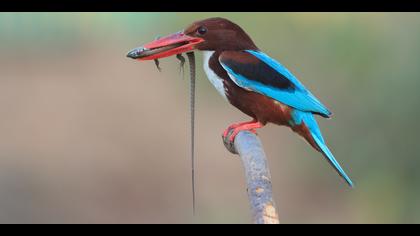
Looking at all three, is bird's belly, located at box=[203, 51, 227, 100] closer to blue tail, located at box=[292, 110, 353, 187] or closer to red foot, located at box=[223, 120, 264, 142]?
red foot, located at box=[223, 120, 264, 142]

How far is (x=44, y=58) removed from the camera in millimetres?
7555

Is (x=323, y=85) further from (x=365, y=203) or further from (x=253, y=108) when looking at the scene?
(x=253, y=108)

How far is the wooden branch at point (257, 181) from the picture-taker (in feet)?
6.31

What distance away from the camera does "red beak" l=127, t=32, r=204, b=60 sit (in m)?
2.79

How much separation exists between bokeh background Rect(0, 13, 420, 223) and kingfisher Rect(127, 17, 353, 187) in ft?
8.33

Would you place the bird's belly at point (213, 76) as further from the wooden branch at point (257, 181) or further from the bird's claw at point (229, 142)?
the wooden branch at point (257, 181)

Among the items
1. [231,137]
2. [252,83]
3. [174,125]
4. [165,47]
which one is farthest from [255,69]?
[174,125]

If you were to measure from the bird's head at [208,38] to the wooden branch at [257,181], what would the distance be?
0.41 m

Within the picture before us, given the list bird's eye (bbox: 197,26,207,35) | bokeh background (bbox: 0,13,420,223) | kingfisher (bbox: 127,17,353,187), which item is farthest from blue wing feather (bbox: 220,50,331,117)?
bokeh background (bbox: 0,13,420,223)

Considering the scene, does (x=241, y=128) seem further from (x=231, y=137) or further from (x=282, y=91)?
(x=282, y=91)

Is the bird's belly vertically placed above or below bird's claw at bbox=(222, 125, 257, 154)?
above

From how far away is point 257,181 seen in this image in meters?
2.18

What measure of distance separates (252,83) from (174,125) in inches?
155

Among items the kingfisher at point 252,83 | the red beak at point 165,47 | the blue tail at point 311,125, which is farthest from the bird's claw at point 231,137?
the red beak at point 165,47
